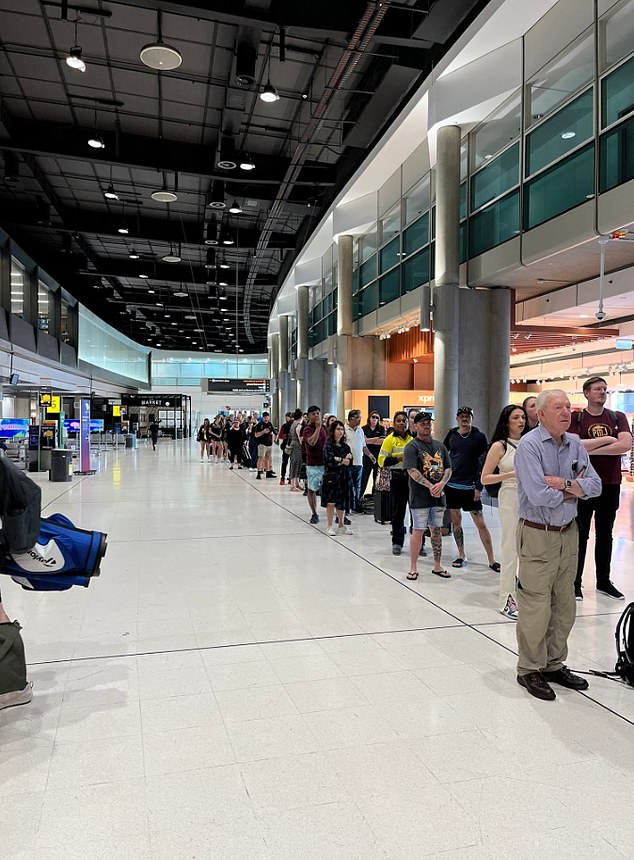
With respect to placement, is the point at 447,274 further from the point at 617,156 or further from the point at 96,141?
the point at 96,141

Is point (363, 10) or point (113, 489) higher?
point (363, 10)

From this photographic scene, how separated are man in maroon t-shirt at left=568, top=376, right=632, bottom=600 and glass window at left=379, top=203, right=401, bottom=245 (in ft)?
33.4

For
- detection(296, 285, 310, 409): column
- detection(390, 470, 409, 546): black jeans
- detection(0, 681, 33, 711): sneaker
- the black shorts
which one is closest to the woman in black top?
detection(390, 470, 409, 546): black jeans

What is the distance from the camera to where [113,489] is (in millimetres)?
13438

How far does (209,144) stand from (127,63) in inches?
133

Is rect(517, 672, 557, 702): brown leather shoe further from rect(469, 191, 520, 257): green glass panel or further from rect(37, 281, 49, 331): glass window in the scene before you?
rect(37, 281, 49, 331): glass window

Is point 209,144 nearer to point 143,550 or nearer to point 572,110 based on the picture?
point 572,110

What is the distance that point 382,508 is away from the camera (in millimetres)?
8766

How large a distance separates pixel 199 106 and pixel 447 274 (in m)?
6.06

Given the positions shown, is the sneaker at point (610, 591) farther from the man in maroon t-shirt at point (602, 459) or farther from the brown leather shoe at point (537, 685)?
the brown leather shoe at point (537, 685)

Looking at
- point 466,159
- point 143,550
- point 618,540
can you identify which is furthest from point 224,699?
point 466,159

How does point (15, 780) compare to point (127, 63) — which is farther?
point (127, 63)

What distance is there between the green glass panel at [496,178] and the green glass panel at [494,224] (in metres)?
0.20

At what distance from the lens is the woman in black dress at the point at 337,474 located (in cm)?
785
